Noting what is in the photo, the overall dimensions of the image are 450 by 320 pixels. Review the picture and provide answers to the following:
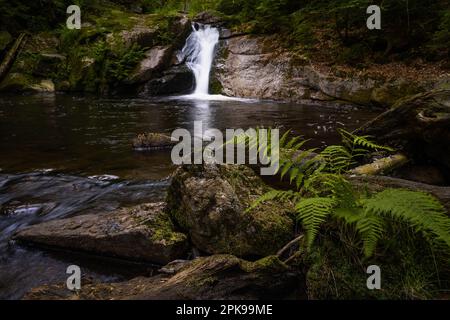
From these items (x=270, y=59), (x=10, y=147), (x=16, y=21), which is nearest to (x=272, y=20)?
(x=270, y=59)

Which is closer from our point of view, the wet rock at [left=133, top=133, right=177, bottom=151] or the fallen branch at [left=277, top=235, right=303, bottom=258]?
the fallen branch at [left=277, top=235, right=303, bottom=258]

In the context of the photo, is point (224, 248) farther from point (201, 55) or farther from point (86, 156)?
point (201, 55)

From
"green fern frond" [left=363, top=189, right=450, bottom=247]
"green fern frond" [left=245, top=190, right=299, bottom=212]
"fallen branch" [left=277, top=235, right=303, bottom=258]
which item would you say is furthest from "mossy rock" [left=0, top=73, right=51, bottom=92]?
"green fern frond" [left=363, top=189, right=450, bottom=247]

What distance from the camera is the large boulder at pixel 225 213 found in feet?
9.94

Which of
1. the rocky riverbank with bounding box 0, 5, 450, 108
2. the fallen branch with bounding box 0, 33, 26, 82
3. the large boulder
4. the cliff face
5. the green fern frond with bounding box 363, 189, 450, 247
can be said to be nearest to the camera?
the green fern frond with bounding box 363, 189, 450, 247

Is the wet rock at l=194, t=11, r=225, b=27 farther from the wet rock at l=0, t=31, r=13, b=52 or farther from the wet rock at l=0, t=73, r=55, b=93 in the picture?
the wet rock at l=0, t=31, r=13, b=52

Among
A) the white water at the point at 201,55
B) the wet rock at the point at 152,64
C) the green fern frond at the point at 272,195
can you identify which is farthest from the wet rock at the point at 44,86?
the green fern frond at the point at 272,195

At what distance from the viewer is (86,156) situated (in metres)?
6.62

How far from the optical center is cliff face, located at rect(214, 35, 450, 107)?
10.8 metres

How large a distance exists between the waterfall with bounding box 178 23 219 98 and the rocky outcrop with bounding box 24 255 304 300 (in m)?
12.9

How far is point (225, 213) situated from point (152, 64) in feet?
45.3

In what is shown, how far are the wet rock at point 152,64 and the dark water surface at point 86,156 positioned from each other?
2.80 meters

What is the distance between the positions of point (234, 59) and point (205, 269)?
14.2 meters
